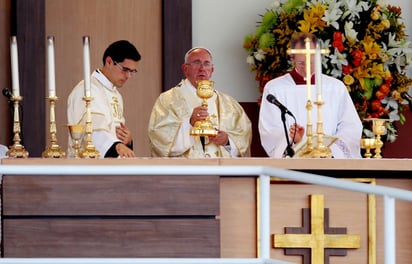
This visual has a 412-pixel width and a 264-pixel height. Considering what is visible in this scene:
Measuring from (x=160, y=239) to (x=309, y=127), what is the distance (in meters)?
1.09

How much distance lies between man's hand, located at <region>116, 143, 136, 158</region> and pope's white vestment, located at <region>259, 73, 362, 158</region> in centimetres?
106

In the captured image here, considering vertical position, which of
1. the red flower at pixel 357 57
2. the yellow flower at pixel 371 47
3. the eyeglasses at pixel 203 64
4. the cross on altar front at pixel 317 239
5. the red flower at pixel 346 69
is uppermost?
the yellow flower at pixel 371 47

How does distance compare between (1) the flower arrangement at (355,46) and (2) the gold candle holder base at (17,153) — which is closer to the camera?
(2) the gold candle holder base at (17,153)

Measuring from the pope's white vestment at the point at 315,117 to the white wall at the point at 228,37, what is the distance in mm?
2008

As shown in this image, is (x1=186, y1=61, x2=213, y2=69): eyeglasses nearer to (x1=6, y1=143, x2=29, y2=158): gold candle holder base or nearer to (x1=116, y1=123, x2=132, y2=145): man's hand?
A: (x1=116, y1=123, x2=132, y2=145): man's hand

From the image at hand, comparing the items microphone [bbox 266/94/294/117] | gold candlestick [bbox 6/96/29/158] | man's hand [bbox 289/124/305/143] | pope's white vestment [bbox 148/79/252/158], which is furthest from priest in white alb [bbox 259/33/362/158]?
gold candlestick [bbox 6/96/29/158]

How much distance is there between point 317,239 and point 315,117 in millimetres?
2202

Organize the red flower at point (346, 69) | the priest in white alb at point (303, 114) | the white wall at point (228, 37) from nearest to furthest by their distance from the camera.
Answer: the priest in white alb at point (303, 114) → the red flower at point (346, 69) → the white wall at point (228, 37)

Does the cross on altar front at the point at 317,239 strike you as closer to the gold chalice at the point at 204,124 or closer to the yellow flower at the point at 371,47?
the gold chalice at the point at 204,124

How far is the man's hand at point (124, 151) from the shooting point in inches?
295

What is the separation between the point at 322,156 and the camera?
6.65 metres

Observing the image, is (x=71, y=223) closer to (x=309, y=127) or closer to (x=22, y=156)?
(x=22, y=156)

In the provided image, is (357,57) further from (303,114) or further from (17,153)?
(17,153)

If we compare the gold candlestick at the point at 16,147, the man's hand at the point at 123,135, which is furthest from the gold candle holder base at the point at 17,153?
the man's hand at the point at 123,135
